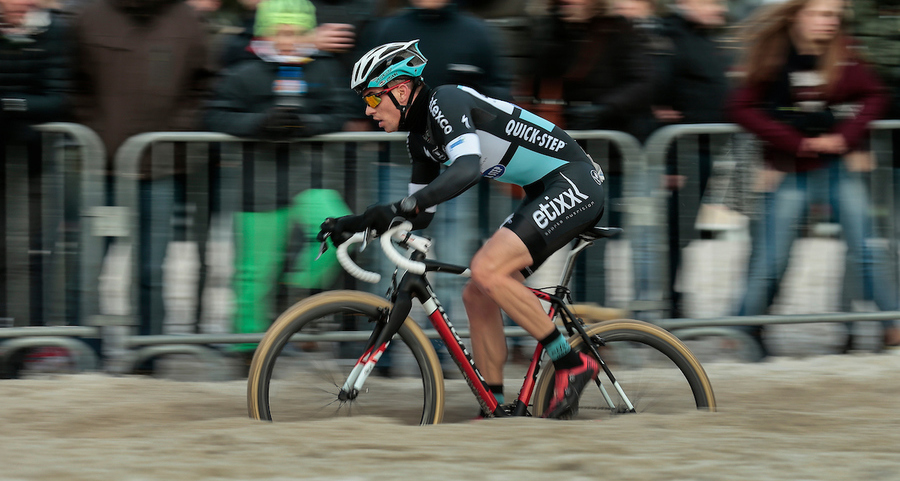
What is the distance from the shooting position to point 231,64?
666cm

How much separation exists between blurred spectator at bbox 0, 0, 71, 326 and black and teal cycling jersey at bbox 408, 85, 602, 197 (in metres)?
2.43

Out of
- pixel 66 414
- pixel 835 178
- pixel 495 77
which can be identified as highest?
pixel 495 77

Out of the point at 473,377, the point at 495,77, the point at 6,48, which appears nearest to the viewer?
the point at 473,377

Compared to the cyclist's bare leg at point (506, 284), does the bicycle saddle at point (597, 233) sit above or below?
above

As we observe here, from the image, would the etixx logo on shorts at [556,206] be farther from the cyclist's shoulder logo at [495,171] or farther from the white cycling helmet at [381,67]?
the white cycling helmet at [381,67]

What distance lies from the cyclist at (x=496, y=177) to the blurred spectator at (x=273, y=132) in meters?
1.38

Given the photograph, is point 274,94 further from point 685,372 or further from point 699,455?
point 699,455

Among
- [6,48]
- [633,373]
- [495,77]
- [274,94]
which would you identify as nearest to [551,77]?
[495,77]

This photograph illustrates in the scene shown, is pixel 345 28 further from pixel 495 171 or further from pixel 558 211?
pixel 558 211

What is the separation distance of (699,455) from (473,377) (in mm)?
1158

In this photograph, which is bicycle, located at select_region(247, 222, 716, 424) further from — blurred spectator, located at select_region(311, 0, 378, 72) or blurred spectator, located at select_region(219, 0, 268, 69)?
blurred spectator, located at select_region(311, 0, 378, 72)

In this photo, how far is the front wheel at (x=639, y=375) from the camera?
5070 millimetres

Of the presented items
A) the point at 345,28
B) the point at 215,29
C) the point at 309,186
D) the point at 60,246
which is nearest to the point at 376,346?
the point at 309,186

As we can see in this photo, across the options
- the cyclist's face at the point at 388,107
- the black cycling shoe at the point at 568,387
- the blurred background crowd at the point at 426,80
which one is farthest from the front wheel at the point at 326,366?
the blurred background crowd at the point at 426,80
